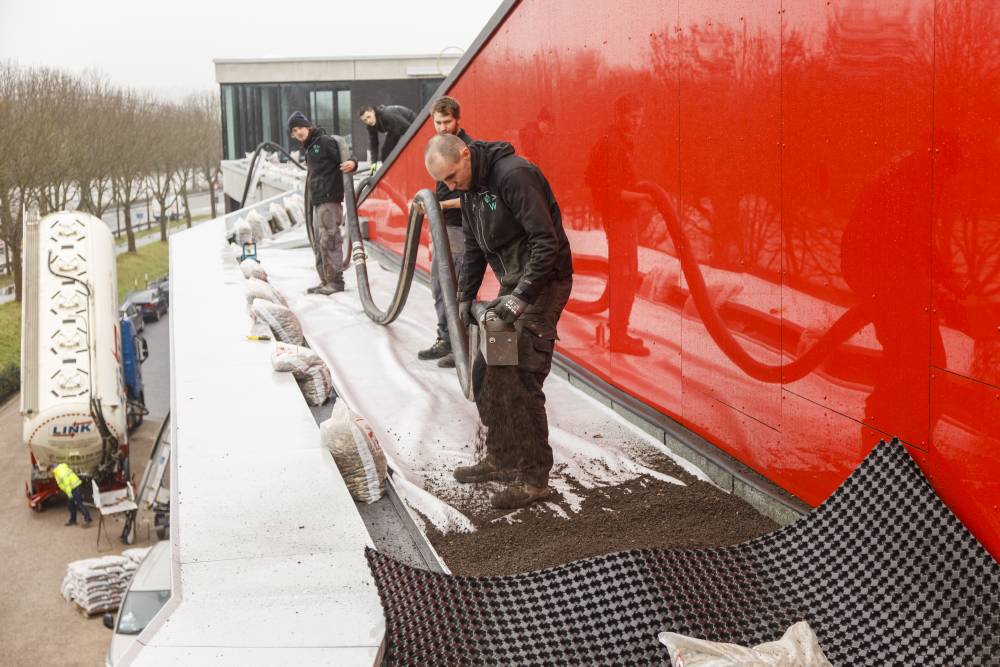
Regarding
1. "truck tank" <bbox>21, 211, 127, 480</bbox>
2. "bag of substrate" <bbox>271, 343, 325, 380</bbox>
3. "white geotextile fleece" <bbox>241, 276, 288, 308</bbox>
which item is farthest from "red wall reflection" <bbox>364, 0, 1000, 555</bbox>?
"truck tank" <bbox>21, 211, 127, 480</bbox>

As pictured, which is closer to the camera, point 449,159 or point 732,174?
point 449,159

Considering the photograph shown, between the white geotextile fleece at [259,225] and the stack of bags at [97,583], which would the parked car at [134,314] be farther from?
the white geotextile fleece at [259,225]

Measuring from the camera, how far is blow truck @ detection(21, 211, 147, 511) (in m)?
21.2

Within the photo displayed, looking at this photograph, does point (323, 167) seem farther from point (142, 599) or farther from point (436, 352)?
point (142, 599)

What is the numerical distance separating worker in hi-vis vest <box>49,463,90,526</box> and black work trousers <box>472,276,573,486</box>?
56.7 feet

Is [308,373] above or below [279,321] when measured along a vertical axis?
below

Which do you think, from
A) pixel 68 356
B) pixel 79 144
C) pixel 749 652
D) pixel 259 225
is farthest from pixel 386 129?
pixel 79 144

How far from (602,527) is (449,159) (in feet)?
5.64

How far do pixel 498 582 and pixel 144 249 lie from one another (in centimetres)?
5984

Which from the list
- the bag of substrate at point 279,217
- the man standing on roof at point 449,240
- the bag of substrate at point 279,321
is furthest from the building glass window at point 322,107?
the man standing on roof at point 449,240

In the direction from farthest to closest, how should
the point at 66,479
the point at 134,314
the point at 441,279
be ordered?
the point at 134,314 → the point at 66,479 → the point at 441,279

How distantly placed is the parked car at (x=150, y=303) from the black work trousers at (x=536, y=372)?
37.1 meters

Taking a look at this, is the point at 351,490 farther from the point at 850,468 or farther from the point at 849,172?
the point at 849,172

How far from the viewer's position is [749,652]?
2859 millimetres
